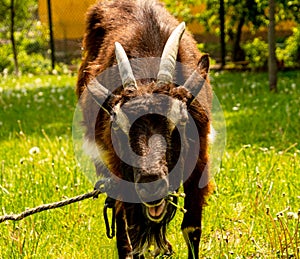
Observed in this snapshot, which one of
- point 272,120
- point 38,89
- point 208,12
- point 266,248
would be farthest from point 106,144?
point 208,12

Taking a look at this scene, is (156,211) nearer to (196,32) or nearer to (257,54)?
(257,54)

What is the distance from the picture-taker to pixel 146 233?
3.81 metres

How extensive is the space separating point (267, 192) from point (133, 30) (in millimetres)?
1549

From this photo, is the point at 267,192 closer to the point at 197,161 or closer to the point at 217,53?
the point at 197,161

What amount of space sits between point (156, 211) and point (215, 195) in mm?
1703

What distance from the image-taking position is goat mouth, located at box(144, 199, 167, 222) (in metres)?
3.28

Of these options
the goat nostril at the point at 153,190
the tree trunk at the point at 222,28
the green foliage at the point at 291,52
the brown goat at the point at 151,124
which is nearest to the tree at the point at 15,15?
the tree trunk at the point at 222,28

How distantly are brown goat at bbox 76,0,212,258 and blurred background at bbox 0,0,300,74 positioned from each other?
8.20 metres

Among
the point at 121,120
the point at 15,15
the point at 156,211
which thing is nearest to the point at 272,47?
the point at 121,120

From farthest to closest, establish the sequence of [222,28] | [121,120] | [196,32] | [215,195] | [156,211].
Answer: [196,32]
[222,28]
[215,195]
[121,120]
[156,211]

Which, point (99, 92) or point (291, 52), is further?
point (291, 52)

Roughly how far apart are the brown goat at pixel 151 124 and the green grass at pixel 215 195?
33cm

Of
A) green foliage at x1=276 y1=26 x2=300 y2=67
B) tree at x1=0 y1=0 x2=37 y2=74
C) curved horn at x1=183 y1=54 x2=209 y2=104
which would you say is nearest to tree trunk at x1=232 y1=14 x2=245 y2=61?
green foliage at x1=276 y1=26 x2=300 y2=67

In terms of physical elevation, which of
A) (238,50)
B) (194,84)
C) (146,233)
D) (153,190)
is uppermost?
(194,84)
